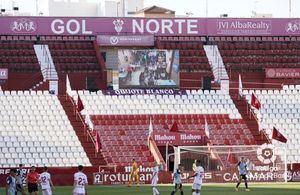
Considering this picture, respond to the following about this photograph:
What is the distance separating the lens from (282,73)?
7975 centimetres

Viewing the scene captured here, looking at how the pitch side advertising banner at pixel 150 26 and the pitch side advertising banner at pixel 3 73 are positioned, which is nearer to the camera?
the pitch side advertising banner at pixel 3 73

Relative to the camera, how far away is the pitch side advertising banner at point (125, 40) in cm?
7975

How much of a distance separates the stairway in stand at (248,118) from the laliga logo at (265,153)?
4.14 meters

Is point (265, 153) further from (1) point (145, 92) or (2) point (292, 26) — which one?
(2) point (292, 26)

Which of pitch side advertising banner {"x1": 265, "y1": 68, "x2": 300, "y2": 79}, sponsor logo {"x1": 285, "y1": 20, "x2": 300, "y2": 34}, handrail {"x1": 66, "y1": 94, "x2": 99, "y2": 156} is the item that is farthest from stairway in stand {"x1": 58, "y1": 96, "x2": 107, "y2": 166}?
sponsor logo {"x1": 285, "y1": 20, "x2": 300, "y2": 34}

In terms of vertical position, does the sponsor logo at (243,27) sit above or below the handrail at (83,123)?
above

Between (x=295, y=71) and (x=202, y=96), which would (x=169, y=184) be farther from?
(x=295, y=71)

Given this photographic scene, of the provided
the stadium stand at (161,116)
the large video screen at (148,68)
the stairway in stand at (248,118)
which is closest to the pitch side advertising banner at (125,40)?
the large video screen at (148,68)

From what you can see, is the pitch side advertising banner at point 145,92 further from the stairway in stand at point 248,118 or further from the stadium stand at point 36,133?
the stadium stand at point 36,133

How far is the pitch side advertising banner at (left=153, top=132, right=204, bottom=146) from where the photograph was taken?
231 ft

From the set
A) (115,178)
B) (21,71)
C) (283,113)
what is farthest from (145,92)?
(115,178)

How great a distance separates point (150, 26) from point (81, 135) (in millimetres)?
14050

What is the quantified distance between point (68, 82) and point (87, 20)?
26.3 ft

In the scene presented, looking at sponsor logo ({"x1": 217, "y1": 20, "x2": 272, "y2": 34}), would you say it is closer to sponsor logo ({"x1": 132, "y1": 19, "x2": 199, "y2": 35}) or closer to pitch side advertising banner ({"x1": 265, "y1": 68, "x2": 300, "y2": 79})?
sponsor logo ({"x1": 132, "y1": 19, "x2": 199, "y2": 35})
